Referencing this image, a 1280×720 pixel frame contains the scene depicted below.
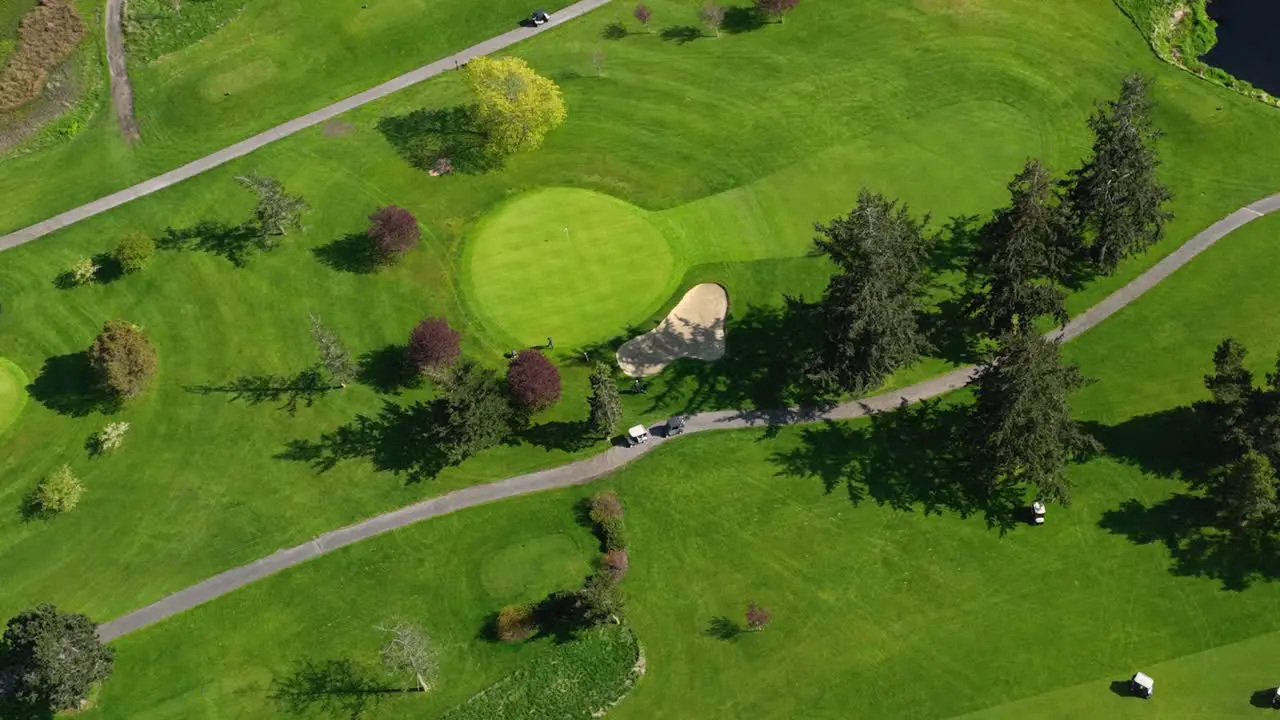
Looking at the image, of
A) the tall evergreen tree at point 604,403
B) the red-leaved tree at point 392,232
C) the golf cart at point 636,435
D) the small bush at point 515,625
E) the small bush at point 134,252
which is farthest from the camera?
the small bush at point 134,252

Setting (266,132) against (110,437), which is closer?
(110,437)

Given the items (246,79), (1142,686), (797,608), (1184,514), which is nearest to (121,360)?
(246,79)

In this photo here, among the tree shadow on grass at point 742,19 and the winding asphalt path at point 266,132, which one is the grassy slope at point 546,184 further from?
the winding asphalt path at point 266,132

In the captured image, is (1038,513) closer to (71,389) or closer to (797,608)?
(797,608)

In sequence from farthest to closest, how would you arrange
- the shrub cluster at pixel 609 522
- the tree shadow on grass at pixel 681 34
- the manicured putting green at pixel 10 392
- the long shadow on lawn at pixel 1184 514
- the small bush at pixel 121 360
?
the tree shadow on grass at pixel 681 34 < the manicured putting green at pixel 10 392 < the small bush at pixel 121 360 < the shrub cluster at pixel 609 522 < the long shadow on lawn at pixel 1184 514

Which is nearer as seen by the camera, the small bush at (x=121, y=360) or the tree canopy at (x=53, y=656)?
the tree canopy at (x=53, y=656)

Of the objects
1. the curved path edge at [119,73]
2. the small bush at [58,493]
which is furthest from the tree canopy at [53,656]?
the curved path edge at [119,73]

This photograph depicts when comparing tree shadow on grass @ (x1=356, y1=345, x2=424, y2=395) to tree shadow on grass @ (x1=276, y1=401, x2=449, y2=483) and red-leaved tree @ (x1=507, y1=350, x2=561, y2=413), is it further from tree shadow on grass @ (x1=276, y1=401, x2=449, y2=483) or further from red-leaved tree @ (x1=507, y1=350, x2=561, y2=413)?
red-leaved tree @ (x1=507, y1=350, x2=561, y2=413)
